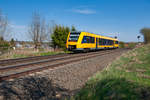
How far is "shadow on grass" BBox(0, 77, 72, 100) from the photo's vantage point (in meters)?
4.74

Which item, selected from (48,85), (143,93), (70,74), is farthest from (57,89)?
(143,93)

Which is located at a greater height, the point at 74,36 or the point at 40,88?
the point at 74,36

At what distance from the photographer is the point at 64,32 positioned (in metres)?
31.9

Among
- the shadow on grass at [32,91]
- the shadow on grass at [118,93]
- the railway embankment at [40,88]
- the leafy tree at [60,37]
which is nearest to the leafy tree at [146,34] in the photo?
the leafy tree at [60,37]

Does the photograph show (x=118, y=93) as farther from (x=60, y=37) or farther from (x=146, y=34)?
(x=146, y=34)

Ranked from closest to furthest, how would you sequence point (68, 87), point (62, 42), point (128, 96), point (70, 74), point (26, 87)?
point (128, 96)
point (26, 87)
point (68, 87)
point (70, 74)
point (62, 42)

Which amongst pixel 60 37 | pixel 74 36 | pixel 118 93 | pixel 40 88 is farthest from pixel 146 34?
pixel 40 88

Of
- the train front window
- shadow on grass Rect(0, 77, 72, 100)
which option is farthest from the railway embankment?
the train front window

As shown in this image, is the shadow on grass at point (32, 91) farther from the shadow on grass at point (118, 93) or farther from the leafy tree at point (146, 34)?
the leafy tree at point (146, 34)

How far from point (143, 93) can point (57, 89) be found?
122 inches

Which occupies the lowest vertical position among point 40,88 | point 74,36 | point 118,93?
point 40,88

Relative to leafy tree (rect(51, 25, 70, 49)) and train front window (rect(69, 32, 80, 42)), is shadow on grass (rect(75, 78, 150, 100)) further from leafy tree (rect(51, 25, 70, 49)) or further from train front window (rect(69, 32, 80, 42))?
leafy tree (rect(51, 25, 70, 49))

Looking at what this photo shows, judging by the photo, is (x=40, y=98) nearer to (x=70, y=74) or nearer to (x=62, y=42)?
(x=70, y=74)

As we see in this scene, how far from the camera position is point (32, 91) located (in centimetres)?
527
